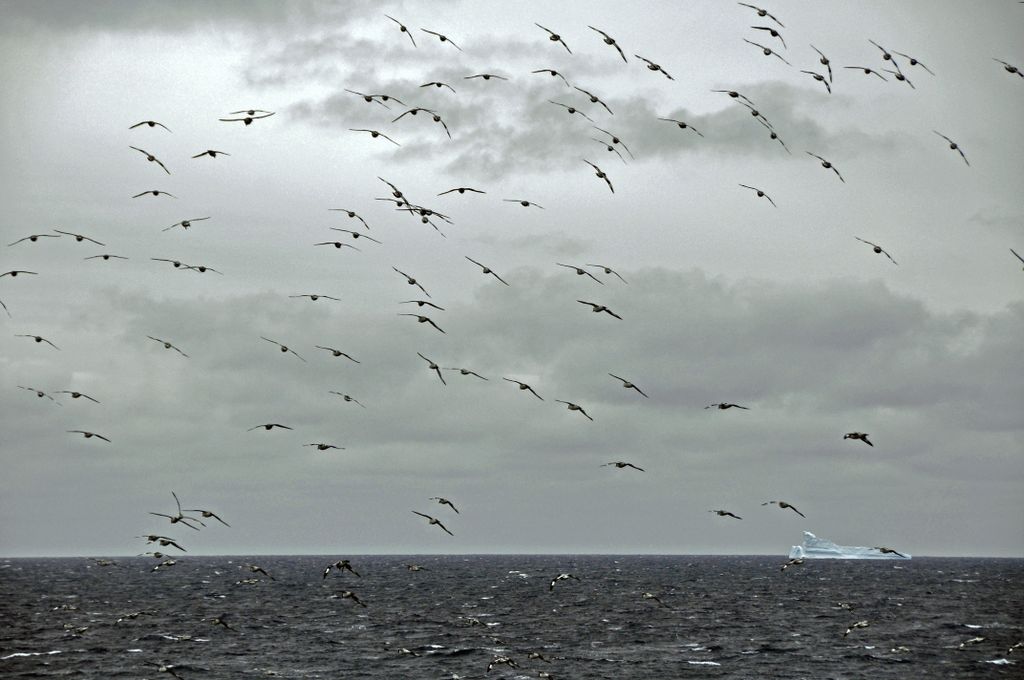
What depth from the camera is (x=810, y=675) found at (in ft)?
389

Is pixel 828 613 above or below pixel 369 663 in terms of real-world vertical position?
above

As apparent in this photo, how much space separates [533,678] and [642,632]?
44.6 m

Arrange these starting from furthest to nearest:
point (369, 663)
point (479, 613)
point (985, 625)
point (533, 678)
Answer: point (479, 613)
point (985, 625)
point (369, 663)
point (533, 678)

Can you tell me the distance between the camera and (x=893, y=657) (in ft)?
433

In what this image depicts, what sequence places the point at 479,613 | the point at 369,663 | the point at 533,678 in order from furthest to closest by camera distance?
the point at 479,613
the point at 369,663
the point at 533,678

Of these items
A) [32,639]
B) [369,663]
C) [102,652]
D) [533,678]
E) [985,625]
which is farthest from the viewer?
[985,625]

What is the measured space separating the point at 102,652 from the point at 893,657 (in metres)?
92.9

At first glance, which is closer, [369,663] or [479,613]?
[369,663]

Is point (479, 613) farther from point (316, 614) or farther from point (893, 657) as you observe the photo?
point (893, 657)

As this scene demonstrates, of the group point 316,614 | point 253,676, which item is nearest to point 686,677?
point 253,676

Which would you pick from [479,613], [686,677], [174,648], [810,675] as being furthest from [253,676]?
[479,613]

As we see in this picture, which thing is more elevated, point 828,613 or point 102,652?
point 828,613

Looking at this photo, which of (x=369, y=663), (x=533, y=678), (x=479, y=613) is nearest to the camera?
(x=533, y=678)

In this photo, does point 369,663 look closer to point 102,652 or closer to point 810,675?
point 102,652
